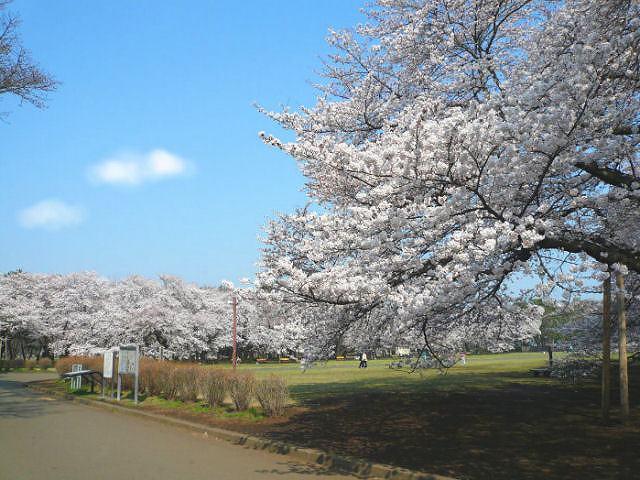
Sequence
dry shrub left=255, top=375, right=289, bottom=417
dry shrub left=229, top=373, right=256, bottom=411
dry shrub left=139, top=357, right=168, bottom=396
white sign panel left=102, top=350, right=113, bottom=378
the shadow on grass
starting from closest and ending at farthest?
the shadow on grass, dry shrub left=255, top=375, right=289, bottom=417, dry shrub left=229, top=373, right=256, bottom=411, dry shrub left=139, top=357, right=168, bottom=396, white sign panel left=102, top=350, right=113, bottom=378

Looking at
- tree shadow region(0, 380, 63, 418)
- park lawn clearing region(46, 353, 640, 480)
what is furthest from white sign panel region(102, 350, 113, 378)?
park lawn clearing region(46, 353, 640, 480)

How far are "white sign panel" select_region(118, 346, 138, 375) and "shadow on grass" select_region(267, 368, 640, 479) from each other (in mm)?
5379

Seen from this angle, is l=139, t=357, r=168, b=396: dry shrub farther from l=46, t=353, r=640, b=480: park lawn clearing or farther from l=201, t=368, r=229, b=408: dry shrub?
l=201, t=368, r=229, b=408: dry shrub

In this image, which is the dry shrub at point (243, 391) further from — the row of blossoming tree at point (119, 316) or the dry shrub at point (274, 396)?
the row of blossoming tree at point (119, 316)

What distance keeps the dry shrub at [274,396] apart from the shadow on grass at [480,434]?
0.47 m

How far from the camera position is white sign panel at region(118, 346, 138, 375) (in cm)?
1588

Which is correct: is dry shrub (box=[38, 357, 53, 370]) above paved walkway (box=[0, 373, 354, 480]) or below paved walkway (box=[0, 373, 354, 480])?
below

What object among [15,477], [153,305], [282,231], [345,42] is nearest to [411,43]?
[345,42]

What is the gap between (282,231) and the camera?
11602 millimetres

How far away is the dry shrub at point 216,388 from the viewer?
13625 millimetres

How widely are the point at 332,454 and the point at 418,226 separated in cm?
356

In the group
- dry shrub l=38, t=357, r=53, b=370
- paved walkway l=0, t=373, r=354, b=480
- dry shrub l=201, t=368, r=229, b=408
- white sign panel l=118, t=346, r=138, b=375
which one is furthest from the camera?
dry shrub l=38, t=357, r=53, b=370

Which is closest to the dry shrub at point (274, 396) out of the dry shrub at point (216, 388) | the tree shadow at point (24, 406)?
the dry shrub at point (216, 388)

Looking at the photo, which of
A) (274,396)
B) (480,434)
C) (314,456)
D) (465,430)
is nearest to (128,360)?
(274,396)
